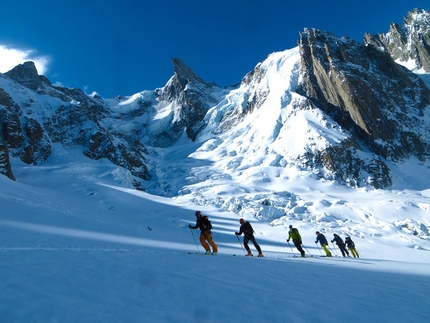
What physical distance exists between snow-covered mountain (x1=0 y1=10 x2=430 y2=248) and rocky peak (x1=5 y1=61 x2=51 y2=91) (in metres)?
33.0

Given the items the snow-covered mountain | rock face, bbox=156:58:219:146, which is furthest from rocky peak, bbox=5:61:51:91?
rock face, bbox=156:58:219:146

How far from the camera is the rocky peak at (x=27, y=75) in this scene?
13238cm

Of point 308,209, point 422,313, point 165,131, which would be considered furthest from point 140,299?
point 165,131

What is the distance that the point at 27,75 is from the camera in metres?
136

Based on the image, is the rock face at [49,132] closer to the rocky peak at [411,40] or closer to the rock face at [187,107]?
the rock face at [187,107]

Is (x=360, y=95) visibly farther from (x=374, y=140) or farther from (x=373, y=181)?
(x=373, y=181)

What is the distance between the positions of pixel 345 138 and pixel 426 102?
4333 centimetres

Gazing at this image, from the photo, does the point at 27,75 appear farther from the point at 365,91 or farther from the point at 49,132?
the point at 365,91

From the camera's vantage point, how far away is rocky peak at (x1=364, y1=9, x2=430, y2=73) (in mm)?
126075

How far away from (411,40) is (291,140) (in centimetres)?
10262

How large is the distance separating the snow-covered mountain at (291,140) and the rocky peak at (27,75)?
3299cm

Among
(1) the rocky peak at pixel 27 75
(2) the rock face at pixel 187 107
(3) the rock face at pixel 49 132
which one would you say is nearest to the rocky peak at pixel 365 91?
(2) the rock face at pixel 187 107

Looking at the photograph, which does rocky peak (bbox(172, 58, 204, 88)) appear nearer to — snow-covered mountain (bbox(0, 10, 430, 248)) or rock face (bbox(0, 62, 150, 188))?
snow-covered mountain (bbox(0, 10, 430, 248))

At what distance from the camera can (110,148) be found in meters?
91.9
